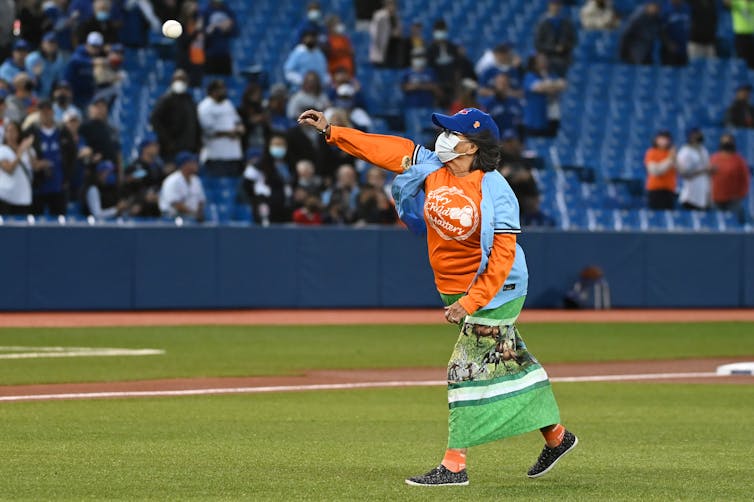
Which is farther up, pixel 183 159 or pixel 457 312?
pixel 183 159

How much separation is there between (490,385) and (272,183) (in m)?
16.7

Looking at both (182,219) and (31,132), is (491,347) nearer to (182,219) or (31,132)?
(31,132)

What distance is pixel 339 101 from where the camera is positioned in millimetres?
26156

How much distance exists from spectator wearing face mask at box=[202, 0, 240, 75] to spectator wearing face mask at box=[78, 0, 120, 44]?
1.79m

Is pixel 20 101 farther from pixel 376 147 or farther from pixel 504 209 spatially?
pixel 504 209

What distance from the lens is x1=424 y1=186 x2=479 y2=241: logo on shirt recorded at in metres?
8.17

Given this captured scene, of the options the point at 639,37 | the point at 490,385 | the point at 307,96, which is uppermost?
the point at 639,37

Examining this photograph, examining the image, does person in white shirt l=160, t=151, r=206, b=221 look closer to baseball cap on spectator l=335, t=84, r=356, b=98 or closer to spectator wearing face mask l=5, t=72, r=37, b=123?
spectator wearing face mask l=5, t=72, r=37, b=123

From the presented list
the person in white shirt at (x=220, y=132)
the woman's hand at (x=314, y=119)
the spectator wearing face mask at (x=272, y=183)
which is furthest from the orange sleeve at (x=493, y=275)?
the spectator wearing face mask at (x=272, y=183)

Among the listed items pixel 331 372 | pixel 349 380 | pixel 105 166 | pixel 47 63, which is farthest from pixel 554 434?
pixel 47 63

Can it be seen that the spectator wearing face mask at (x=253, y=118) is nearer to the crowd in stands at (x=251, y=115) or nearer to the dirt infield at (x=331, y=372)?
the crowd in stands at (x=251, y=115)

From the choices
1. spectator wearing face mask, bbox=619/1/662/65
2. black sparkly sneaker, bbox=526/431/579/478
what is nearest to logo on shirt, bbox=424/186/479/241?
black sparkly sneaker, bbox=526/431/579/478

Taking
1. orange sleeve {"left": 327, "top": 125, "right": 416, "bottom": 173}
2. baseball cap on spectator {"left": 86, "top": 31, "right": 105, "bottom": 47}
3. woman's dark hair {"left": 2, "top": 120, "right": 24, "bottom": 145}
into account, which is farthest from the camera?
baseball cap on spectator {"left": 86, "top": 31, "right": 105, "bottom": 47}

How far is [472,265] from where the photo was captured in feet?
27.4
